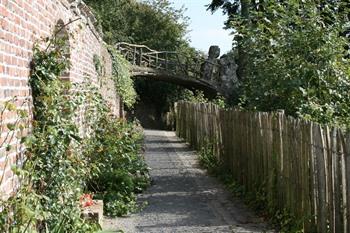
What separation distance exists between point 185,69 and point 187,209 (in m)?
23.3

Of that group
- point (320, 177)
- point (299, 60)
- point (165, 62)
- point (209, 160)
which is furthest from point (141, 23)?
point (320, 177)

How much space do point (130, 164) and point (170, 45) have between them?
28038 mm

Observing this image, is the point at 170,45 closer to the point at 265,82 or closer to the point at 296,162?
the point at 265,82

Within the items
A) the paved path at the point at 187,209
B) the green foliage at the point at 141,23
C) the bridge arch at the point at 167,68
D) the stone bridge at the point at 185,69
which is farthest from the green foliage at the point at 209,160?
the green foliage at the point at 141,23

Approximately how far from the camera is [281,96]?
950 centimetres

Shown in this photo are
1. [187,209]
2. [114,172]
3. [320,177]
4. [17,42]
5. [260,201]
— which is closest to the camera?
[17,42]

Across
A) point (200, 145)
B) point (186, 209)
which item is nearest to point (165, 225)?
point (186, 209)

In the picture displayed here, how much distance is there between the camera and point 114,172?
9.15 metres

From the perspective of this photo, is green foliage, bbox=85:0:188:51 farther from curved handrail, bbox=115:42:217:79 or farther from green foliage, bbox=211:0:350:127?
green foliage, bbox=211:0:350:127

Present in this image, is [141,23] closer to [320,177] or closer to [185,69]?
Answer: [185,69]

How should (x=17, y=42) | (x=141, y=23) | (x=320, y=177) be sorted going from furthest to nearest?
(x=141, y=23) → (x=320, y=177) → (x=17, y=42)

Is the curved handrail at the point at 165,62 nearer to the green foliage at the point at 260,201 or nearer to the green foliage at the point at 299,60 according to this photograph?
the green foliage at the point at 260,201

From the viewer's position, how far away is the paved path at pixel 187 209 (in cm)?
734

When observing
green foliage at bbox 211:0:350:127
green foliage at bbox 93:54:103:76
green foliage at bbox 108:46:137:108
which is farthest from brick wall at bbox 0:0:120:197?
green foliage at bbox 108:46:137:108
